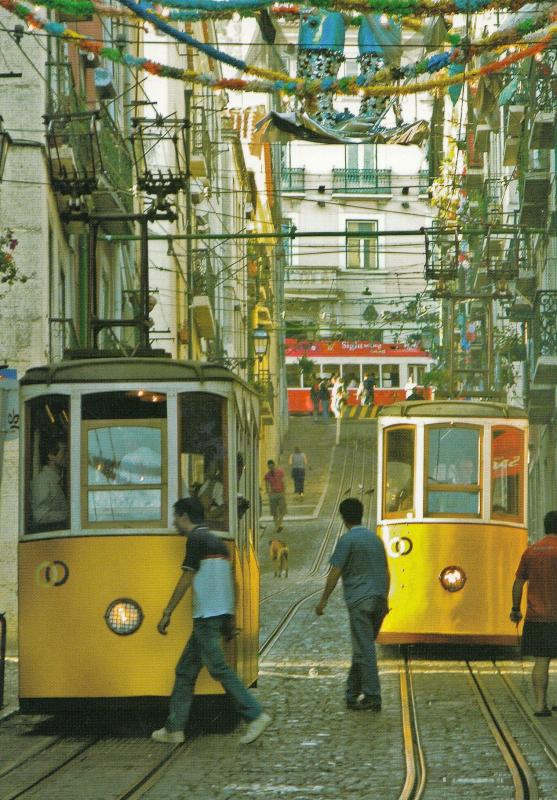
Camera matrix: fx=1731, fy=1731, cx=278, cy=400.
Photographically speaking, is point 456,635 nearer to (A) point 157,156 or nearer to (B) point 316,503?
(A) point 157,156

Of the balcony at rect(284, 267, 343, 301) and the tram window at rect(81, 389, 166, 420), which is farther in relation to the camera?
the balcony at rect(284, 267, 343, 301)

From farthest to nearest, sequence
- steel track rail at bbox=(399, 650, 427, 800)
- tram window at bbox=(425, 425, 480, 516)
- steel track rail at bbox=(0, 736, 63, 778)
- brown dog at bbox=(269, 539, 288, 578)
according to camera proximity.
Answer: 1. brown dog at bbox=(269, 539, 288, 578)
2. tram window at bbox=(425, 425, 480, 516)
3. steel track rail at bbox=(0, 736, 63, 778)
4. steel track rail at bbox=(399, 650, 427, 800)

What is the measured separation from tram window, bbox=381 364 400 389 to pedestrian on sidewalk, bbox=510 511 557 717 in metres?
57.2

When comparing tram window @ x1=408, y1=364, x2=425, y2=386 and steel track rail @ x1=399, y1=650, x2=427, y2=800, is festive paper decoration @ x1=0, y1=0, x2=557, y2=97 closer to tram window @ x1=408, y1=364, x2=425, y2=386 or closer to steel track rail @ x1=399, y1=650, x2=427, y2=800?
steel track rail @ x1=399, y1=650, x2=427, y2=800

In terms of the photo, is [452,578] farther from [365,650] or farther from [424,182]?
[424,182]

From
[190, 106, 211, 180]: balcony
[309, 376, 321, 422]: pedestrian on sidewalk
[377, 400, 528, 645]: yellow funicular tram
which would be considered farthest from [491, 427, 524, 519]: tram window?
[309, 376, 321, 422]: pedestrian on sidewalk

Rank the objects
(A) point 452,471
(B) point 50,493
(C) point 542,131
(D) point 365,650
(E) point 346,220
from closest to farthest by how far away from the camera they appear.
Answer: (B) point 50,493
(D) point 365,650
(A) point 452,471
(C) point 542,131
(E) point 346,220

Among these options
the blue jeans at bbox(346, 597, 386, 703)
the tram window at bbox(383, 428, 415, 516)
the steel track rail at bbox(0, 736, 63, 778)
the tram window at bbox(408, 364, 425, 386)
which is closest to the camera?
the steel track rail at bbox(0, 736, 63, 778)

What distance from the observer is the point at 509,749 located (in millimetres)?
10891

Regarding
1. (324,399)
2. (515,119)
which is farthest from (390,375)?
(515,119)

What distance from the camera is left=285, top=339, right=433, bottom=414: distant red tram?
7025 centimetres

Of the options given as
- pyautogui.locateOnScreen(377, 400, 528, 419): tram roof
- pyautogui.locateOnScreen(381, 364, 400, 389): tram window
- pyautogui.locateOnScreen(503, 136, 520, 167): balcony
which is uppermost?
pyautogui.locateOnScreen(503, 136, 520, 167): balcony

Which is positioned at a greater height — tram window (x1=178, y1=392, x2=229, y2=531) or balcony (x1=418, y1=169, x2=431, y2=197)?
balcony (x1=418, y1=169, x2=431, y2=197)

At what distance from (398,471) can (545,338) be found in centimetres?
1417
